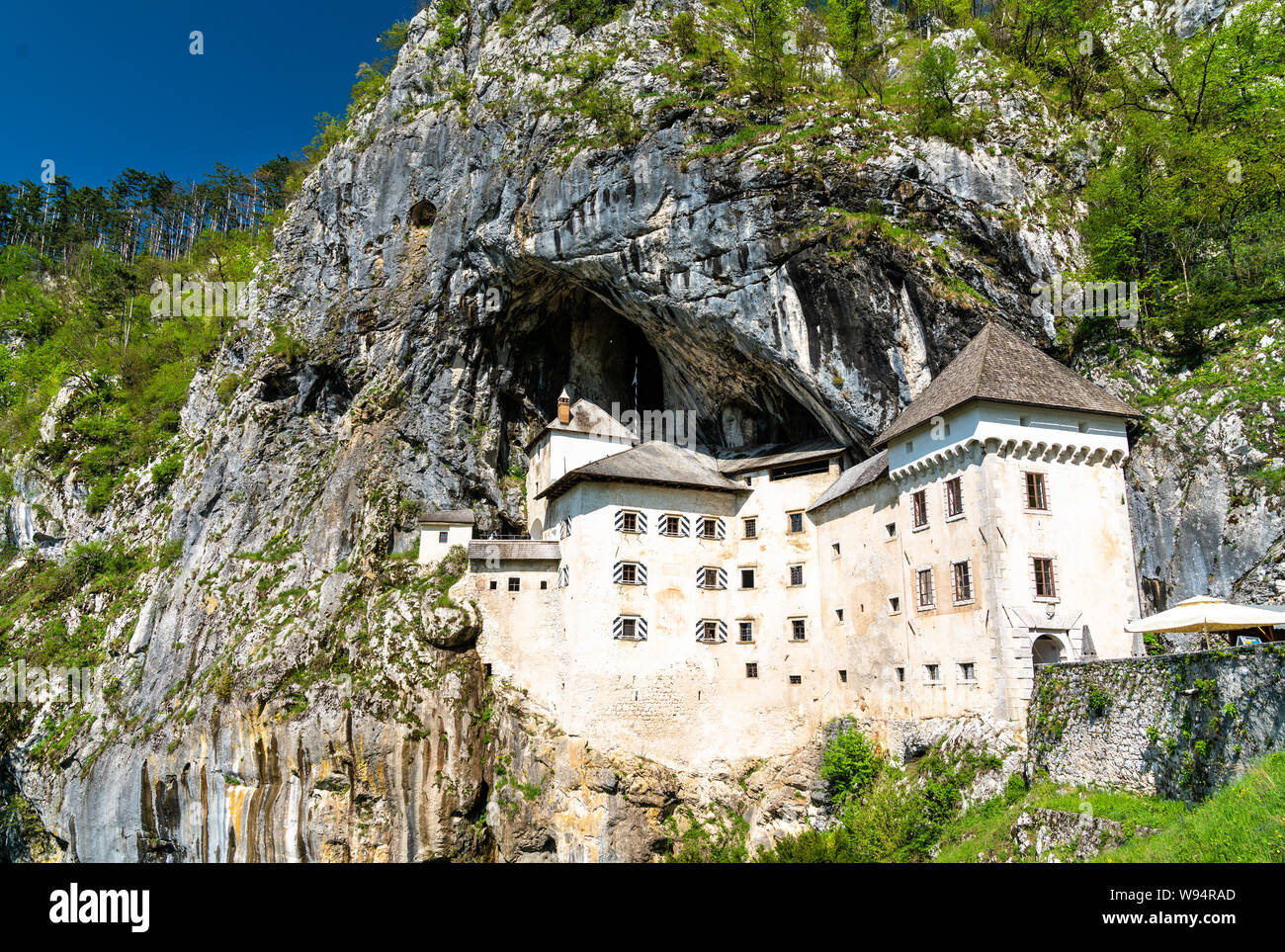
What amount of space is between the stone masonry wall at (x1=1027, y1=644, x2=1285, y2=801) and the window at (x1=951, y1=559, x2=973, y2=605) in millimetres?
3462

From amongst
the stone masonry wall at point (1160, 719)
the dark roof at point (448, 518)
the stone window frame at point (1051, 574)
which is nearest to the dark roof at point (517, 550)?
the dark roof at point (448, 518)

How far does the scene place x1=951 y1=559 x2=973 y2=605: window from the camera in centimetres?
2770

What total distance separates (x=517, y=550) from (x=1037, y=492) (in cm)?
2218

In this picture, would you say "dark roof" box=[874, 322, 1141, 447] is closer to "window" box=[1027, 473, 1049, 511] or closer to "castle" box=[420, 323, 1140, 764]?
"castle" box=[420, 323, 1140, 764]

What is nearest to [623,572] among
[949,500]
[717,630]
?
[717,630]

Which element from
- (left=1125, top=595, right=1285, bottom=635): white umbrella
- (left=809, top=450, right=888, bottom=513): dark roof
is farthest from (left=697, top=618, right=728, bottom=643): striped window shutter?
(left=1125, top=595, right=1285, bottom=635): white umbrella

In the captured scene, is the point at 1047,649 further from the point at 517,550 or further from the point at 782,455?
the point at 517,550

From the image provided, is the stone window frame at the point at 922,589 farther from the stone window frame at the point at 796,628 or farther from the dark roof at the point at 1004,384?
the stone window frame at the point at 796,628

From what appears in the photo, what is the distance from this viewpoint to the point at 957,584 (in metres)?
28.2

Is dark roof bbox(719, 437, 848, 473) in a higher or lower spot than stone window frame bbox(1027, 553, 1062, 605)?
higher

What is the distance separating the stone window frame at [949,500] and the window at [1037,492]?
1.98m

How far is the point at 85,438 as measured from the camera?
5862cm

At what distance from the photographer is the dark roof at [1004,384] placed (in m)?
28.1

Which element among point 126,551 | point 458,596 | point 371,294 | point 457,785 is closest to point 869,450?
point 458,596
